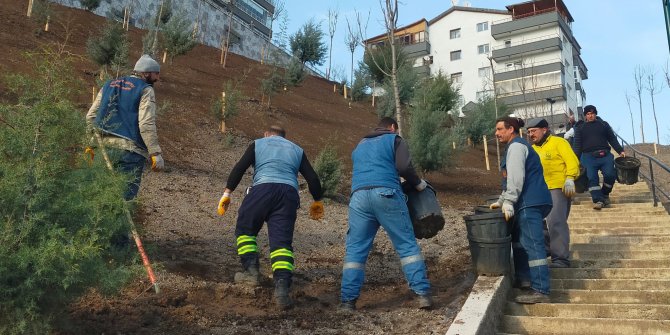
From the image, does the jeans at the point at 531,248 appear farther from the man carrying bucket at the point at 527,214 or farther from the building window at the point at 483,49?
the building window at the point at 483,49

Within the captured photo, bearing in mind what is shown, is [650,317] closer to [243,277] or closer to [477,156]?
[243,277]

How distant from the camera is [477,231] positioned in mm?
5070

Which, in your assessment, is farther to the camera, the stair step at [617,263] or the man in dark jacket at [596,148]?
the man in dark jacket at [596,148]

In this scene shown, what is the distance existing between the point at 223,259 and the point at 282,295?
164cm

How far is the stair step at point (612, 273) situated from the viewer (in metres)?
5.56

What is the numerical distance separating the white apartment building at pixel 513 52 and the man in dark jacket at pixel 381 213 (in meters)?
40.5

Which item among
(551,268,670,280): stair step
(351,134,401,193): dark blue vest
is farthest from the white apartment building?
(351,134,401,193): dark blue vest

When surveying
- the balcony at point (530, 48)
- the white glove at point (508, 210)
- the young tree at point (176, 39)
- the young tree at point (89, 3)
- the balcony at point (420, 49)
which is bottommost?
the white glove at point (508, 210)

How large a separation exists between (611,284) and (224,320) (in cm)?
357

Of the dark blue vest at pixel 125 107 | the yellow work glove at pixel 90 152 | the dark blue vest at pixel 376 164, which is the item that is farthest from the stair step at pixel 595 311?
the dark blue vest at pixel 125 107

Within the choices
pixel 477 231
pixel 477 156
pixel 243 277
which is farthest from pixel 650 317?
pixel 477 156

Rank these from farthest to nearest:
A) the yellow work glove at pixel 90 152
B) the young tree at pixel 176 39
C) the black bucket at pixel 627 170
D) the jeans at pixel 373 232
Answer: the young tree at pixel 176 39 → the black bucket at pixel 627 170 → the jeans at pixel 373 232 → the yellow work glove at pixel 90 152

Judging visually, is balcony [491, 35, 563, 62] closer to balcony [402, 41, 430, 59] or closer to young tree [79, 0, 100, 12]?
balcony [402, 41, 430, 59]

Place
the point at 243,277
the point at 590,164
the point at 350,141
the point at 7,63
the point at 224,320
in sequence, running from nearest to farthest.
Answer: the point at 224,320 → the point at 243,277 → the point at 590,164 → the point at 7,63 → the point at 350,141
